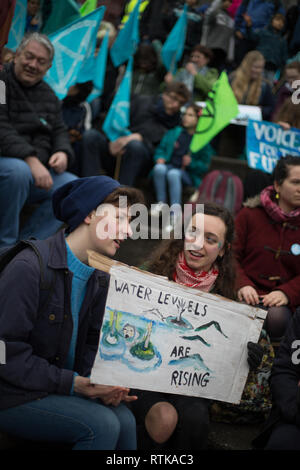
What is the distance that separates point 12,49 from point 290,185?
7.77 feet

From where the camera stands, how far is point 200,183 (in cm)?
513

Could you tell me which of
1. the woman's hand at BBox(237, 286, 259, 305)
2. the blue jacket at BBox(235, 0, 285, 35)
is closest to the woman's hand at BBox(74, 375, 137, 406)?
the woman's hand at BBox(237, 286, 259, 305)

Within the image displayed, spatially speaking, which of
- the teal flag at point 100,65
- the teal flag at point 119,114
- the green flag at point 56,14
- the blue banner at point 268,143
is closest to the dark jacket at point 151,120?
the teal flag at point 119,114

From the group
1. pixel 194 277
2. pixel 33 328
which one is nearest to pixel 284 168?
pixel 194 277

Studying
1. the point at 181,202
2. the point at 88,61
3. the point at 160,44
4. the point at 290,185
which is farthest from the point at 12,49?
the point at 160,44

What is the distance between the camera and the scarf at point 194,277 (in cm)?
243

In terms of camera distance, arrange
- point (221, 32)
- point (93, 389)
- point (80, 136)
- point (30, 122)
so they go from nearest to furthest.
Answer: point (93, 389) < point (30, 122) < point (80, 136) < point (221, 32)

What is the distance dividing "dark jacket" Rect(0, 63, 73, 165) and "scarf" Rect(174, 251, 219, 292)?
1562mm

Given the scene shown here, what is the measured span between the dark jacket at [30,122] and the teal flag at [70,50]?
21.9 inches

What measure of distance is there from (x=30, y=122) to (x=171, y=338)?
2245 millimetres

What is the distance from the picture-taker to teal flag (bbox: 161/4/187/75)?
650 centimetres

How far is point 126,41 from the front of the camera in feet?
18.1

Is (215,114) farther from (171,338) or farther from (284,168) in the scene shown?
(171,338)

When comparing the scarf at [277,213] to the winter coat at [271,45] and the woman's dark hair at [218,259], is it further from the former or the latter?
the winter coat at [271,45]
